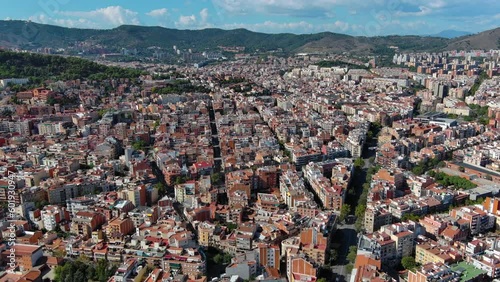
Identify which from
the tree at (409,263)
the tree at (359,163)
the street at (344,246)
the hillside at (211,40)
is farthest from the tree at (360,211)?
the hillside at (211,40)

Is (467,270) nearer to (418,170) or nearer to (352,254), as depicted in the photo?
(352,254)

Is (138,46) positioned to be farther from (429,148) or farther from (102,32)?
(429,148)

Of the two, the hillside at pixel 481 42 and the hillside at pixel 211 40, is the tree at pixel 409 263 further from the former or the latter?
the hillside at pixel 481 42

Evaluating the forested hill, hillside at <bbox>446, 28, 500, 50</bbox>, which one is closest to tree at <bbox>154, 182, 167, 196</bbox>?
the forested hill

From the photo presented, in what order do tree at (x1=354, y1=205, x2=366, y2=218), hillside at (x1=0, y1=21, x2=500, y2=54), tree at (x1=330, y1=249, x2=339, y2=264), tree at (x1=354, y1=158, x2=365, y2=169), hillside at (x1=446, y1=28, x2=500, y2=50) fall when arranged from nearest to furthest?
1. tree at (x1=330, y1=249, x2=339, y2=264)
2. tree at (x1=354, y1=205, x2=366, y2=218)
3. tree at (x1=354, y1=158, x2=365, y2=169)
4. hillside at (x1=446, y1=28, x2=500, y2=50)
5. hillside at (x1=0, y1=21, x2=500, y2=54)

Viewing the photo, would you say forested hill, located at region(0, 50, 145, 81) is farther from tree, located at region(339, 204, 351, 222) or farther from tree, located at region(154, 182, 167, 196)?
tree, located at region(339, 204, 351, 222)

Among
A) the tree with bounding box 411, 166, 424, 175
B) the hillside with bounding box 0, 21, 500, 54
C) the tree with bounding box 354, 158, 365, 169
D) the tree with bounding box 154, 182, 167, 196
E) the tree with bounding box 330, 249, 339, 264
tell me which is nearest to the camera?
the tree with bounding box 330, 249, 339, 264
